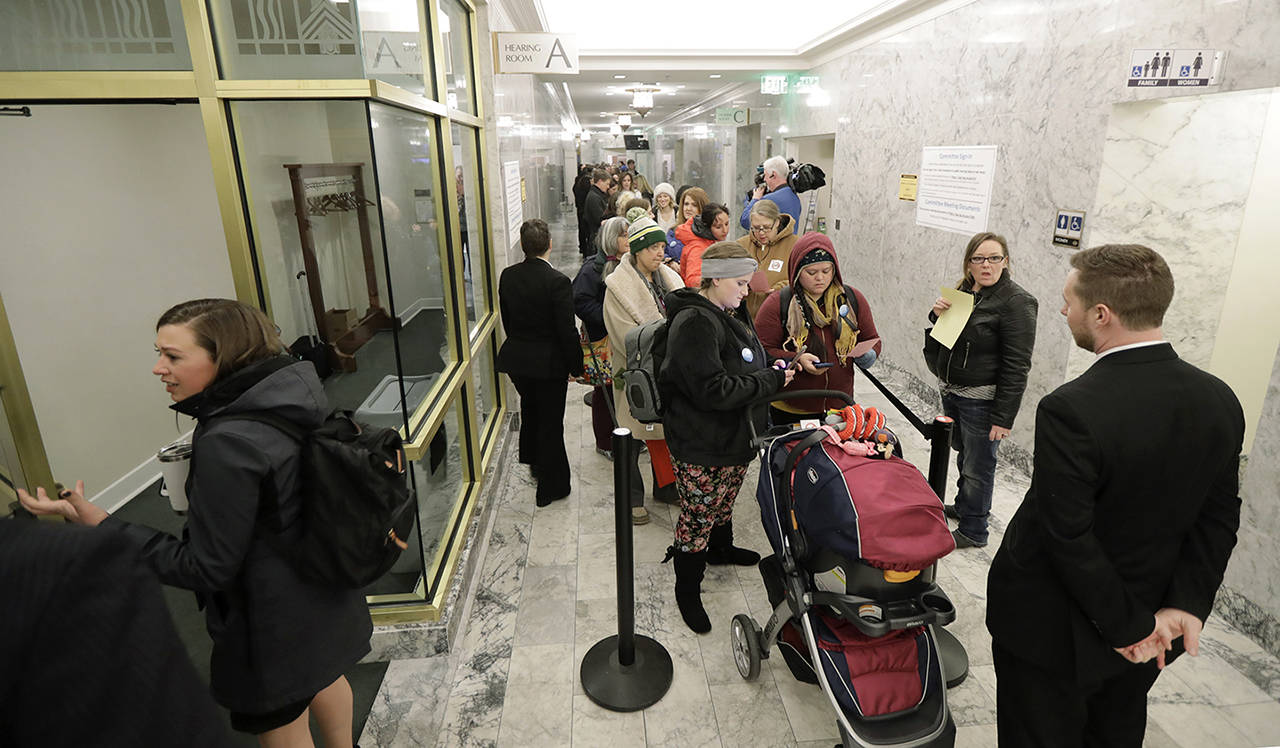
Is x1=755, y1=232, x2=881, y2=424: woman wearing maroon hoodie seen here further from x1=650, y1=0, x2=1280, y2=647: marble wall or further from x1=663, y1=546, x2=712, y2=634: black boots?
x1=650, y1=0, x2=1280, y2=647: marble wall

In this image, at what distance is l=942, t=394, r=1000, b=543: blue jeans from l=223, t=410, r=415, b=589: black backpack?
2897 millimetres

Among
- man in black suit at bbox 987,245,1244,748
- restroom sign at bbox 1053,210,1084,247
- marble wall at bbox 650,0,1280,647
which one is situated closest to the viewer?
man in black suit at bbox 987,245,1244,748

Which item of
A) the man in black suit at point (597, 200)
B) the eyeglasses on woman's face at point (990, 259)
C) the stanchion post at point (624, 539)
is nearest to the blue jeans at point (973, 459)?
the eyeglasses on woman's face at point (990, 259)

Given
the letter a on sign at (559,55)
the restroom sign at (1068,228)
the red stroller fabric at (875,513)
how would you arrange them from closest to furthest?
the red stroller fabric at (875,513) < the restroom sign at (1068,228) < the letter a on sign at (559,55)

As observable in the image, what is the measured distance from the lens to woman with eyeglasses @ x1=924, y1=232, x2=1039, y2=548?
3.25 metres

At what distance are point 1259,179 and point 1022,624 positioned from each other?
11.8 ft

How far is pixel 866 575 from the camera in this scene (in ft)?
6.90

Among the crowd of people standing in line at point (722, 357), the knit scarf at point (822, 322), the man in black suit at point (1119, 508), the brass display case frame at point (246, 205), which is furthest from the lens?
the knit scarf at point (822, 322)

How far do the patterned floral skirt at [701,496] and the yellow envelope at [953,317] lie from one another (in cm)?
131

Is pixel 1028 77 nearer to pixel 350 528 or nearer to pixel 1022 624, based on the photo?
pixel 1022 624

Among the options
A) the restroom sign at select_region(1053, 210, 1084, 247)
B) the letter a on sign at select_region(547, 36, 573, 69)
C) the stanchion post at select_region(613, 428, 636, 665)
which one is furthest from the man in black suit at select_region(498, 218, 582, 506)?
the restroom sign at select_region(1053, 210, 1084, 247)

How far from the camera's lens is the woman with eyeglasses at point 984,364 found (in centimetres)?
325

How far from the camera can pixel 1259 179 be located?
3738mm

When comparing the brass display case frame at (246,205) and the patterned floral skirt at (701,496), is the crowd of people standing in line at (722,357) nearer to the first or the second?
the patterned floral skirt at (701,496)
